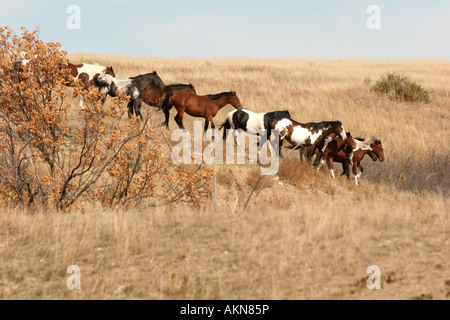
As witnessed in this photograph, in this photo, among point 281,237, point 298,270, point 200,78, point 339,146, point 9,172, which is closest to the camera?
point 298,270

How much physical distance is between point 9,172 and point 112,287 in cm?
562

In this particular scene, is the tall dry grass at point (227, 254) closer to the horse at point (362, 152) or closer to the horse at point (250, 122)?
the horse at point (362, 152)

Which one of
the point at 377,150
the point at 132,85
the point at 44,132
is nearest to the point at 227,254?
the point at 44,132

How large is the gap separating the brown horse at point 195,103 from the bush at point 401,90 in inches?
649

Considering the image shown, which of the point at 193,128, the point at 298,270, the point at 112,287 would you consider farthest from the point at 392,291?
the point at 193,128

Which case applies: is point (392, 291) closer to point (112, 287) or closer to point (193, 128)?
point (112, 287)

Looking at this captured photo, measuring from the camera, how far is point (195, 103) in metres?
17.4

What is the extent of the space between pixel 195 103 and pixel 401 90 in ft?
61.0

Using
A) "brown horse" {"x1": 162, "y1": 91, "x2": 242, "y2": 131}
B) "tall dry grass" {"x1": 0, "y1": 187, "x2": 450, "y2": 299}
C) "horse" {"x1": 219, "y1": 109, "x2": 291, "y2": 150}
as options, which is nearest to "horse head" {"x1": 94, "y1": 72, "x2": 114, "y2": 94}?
"brown horse" {"x1": 162, "y1": 91, "x2": 242, "y2": 131}

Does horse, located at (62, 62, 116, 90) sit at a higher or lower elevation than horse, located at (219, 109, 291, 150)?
higher

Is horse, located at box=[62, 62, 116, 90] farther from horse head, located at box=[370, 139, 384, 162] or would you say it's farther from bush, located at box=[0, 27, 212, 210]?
horse head, located at box=[370, 139, 384, 162]

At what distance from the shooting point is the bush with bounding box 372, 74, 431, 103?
3075cm

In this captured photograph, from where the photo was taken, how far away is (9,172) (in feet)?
36.2

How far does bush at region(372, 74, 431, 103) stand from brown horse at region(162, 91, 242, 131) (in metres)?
16.5
